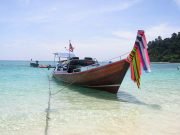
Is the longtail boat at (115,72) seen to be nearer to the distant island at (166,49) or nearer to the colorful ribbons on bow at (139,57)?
the colorful ribbons on bow at (139,57)

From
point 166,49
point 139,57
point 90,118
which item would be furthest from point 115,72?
point 166,49

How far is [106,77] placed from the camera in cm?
1172

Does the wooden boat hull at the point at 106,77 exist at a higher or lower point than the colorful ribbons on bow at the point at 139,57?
lower

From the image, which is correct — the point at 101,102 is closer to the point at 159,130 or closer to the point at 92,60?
the point at 159,130

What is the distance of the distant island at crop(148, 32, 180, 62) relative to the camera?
10019cm

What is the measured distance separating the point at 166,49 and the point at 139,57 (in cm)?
10057

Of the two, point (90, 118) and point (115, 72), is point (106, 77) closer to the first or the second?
point (115, 72)

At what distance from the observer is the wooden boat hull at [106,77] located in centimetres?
1103

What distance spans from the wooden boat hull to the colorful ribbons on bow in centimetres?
64

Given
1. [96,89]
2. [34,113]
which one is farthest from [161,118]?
[96,89]

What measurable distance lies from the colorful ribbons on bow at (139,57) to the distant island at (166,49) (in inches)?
3664

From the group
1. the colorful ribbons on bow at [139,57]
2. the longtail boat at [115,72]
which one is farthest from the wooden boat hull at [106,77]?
the colorful ribbons on bow at [139,57]

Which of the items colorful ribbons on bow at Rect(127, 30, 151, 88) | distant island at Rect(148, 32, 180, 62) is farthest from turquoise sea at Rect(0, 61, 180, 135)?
distant island at Rect(148, 32, 180, 62)

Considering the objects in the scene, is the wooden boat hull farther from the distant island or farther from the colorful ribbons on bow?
the distant island
